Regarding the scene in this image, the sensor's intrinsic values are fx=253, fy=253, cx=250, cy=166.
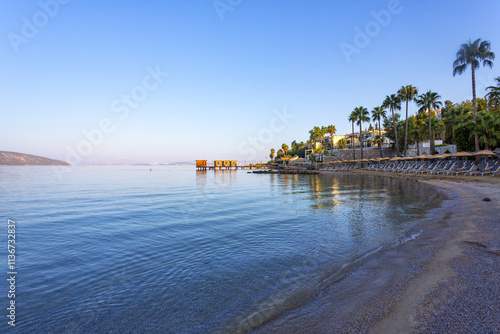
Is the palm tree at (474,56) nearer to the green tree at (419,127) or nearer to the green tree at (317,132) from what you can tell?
the green tree at (419,127)

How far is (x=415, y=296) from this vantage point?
3797mm

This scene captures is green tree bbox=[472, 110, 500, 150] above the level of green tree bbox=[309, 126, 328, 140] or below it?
below

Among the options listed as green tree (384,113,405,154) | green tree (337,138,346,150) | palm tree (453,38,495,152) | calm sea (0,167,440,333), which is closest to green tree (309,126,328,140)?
green tree (337,138,346,150)

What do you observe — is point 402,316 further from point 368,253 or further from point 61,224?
point 61,224

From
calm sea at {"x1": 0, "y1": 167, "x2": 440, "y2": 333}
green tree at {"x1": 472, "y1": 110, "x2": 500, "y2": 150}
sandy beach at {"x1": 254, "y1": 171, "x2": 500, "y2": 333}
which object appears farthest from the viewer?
green tree at {"x1": 472, "y1": 110, "x2": 500, "y2": 150}

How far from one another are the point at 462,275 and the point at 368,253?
2.20 metres

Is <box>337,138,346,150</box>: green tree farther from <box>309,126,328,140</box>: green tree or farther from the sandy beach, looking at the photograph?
the sandy beach

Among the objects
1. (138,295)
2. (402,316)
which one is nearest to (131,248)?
(138,295)

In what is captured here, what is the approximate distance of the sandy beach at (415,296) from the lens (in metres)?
3.13

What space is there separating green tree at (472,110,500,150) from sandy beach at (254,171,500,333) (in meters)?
34.9

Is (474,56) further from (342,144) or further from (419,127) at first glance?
(342,144)

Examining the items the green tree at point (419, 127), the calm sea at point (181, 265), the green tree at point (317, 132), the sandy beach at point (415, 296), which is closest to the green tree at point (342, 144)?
the green tree at point (317, 132)

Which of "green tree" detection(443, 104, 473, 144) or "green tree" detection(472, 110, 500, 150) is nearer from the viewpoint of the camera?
"green tree" detection(472, 110, 500, 150)

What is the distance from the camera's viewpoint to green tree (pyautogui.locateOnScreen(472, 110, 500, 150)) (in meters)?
31.4
